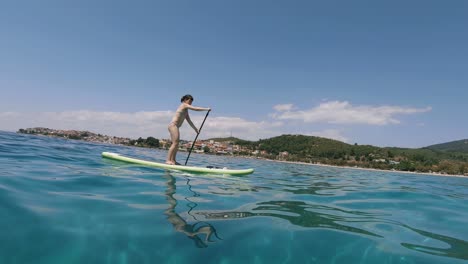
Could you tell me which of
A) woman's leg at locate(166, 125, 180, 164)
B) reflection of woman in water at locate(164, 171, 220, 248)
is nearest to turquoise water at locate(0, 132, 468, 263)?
reflection of woman in water at locate(164, 171, 220, 248)

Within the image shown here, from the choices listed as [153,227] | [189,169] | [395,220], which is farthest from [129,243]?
[189,169]

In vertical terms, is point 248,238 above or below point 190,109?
below

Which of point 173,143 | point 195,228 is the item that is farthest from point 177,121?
point 195,228

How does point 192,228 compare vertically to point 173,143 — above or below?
below

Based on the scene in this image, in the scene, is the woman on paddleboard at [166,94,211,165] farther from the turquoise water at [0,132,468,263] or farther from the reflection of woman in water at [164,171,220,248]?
the reflection of woman in water at [164,171,220,248]

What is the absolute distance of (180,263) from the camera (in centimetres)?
306

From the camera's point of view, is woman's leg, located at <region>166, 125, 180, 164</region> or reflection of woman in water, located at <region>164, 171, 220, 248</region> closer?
reflection of woman in water, located at <region>164, 171, 220, 248</region>

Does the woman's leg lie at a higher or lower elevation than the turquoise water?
higher

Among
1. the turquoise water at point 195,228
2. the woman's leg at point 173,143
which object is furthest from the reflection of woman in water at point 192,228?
the woman's leg at point 173,143

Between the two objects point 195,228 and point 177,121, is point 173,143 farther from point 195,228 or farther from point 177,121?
point 195,228

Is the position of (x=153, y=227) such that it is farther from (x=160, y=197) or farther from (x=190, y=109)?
(x=190, y=109)

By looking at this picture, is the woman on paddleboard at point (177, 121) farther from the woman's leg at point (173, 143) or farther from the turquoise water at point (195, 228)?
the turquoise water at point (195, 228)

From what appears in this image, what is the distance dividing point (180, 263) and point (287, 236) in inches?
62.0

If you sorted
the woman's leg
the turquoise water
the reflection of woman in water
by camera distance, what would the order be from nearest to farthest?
the turquoise water
the reflection of woman in water
the woman's leg
